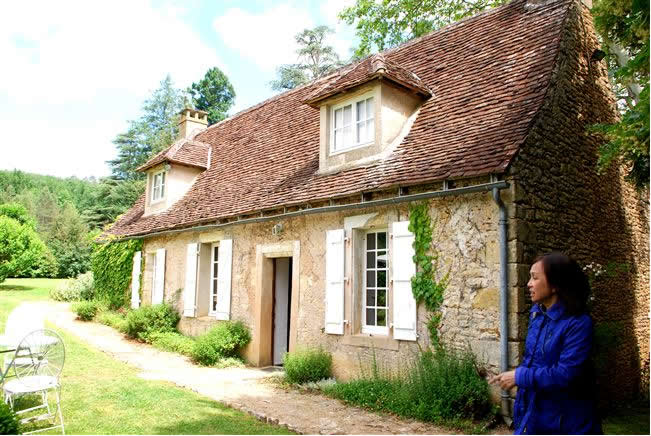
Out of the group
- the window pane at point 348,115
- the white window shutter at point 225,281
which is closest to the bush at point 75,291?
the white window shutter at point 225,281

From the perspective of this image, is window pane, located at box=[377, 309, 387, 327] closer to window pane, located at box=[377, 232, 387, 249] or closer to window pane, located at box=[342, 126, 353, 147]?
window pane, located at box=[377, 232, 387, 249]

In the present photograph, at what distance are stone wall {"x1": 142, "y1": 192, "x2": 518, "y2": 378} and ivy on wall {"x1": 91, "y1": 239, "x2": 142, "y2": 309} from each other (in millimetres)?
5454

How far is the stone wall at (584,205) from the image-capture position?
6.82 metres

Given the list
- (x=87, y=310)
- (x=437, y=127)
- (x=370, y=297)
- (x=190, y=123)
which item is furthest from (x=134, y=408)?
(x=190, y=123)

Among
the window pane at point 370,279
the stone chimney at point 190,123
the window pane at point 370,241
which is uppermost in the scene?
the stone chimney at point 190,123

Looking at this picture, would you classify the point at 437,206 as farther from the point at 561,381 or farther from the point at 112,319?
the point at 112,319

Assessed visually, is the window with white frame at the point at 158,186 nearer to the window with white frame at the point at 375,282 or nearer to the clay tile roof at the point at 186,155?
the clay tile roof at the point at 186,155

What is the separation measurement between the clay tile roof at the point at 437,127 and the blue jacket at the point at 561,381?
153 inches

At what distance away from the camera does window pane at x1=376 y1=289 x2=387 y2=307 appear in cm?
809

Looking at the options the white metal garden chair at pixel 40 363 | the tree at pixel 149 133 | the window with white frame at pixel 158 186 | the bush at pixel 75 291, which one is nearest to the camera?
the white metal garden chair at pixel 40 363

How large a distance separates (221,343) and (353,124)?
505 cm

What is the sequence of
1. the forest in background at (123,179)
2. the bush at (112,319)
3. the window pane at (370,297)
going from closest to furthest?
the window pane at (370,297) < the bush at (112,319) < the forest in background at (123,179)

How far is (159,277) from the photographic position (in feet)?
43.7

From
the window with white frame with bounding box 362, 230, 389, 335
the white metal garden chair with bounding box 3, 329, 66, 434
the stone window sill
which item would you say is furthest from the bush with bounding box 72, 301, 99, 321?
the window with white frame with bounding box 362, 230, 389, 335
